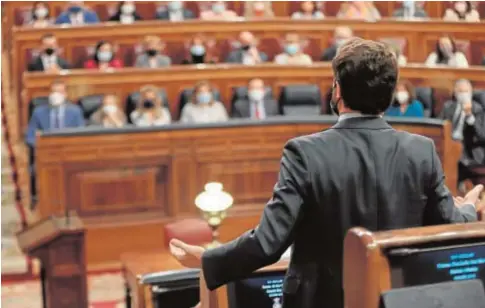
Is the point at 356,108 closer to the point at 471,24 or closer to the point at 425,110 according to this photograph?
the point at 425,110

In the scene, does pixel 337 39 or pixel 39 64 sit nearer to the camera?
pixel 39 64

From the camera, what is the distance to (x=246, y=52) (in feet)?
22.9

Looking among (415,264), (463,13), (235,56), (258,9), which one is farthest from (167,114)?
(415,264)

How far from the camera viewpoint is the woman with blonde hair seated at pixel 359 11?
7.53m

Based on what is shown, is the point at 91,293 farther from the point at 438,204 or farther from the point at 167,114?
the point at 438,204

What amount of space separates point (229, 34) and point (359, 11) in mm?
1148

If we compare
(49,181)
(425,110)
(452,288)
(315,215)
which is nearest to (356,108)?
(315,215)

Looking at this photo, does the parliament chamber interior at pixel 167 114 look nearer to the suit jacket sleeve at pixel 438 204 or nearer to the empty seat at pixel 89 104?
the empty seat at pixel 89 104

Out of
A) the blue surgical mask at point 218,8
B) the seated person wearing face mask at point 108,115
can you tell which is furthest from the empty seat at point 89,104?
the blue surgical mask at point 218,8

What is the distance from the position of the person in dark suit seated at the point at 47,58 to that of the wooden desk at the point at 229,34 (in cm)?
28

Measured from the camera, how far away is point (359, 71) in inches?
60.2

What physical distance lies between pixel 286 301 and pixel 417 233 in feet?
1.03

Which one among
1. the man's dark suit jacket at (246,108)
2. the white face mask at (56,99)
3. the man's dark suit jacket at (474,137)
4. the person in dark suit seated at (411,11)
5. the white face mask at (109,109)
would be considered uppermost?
the person in dark suit seated at (411,11)

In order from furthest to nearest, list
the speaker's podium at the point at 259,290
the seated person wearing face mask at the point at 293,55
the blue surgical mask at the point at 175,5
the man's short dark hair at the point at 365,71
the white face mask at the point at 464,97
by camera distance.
Answer: the blue surgical mask at the point at 175,5, the seated person wearing face mask at the point at 293,55, the white face mask at the point at 464,97, the speaker's podium at the point at 259,290, the man's short dark hair at the point at 365,71
